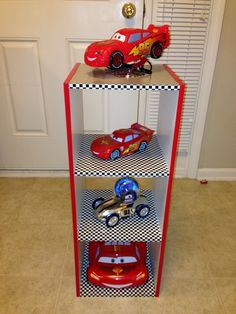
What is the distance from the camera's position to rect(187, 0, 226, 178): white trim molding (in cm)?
147

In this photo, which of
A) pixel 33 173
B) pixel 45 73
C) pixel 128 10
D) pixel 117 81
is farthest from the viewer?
pixel 33 173

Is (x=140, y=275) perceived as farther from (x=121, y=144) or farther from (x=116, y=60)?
(x=116, y=60)

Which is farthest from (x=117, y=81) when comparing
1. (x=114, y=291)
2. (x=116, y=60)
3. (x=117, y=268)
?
(x=114, y=291)

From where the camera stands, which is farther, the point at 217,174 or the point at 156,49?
the point at 217,174

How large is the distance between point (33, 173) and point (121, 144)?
1.11 m

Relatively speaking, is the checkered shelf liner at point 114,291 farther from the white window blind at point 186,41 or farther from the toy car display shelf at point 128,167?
the white window blind at point 186,41

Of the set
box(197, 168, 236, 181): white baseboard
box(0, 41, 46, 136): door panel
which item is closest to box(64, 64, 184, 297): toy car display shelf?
box(0, 41, 46, 136): door panel

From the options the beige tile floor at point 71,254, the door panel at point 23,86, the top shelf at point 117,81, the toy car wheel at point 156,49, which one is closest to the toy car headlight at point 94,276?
the beige tile floor at point 71,254

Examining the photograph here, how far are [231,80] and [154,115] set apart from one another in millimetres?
480

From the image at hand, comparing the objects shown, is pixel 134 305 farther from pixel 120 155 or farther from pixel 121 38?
pixel 121 38

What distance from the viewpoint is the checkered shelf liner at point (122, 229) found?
1.03m

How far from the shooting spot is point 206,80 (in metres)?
1.62

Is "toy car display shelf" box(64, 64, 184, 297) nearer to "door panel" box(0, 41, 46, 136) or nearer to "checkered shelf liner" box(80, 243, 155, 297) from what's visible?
"checkered shelf liner" box(80, 243, 155, 297)

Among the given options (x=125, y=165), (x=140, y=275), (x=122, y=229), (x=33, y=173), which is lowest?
(x=33, y=173)
